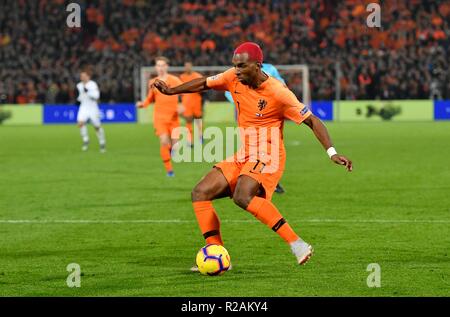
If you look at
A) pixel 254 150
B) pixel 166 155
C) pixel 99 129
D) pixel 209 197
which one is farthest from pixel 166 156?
pixel 209 197

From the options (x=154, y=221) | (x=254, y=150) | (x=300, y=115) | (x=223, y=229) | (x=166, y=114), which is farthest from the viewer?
(x=166, y=114)

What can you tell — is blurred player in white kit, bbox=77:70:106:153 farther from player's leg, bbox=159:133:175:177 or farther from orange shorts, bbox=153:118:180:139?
player's leg, bbox=159:133:175:177

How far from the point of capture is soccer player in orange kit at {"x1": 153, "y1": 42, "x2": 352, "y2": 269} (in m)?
9.23

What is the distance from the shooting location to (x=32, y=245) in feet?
36.4

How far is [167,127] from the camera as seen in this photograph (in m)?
21.4

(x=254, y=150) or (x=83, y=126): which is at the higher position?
(x=254, y=150)

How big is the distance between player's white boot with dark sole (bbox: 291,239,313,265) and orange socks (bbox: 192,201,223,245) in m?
0.82

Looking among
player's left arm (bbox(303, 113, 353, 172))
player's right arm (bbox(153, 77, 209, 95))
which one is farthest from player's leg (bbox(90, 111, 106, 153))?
player's left arm (bbox(303, 113, 353, 172))

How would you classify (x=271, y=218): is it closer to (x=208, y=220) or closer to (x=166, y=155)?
(x=208, y=220)

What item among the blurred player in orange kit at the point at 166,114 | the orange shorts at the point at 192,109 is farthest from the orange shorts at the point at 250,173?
the orange shorts at the point at 192,109

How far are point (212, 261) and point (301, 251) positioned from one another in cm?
79

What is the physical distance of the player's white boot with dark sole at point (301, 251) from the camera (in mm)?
8938

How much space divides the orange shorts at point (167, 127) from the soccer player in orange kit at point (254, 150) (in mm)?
11441

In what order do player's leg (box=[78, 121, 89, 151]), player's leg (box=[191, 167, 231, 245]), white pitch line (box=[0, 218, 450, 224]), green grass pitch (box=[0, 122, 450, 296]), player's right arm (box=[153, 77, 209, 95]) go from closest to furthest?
green grass pitch (box=[0, 122, 450, 296]) → player's leg (box=[191, 167, 231, 245]) → player's right arm (box=[153, 77, 209, 95]) → white pitch line (box=[0, 218, 450, 224]) → player's leg (box=[78, 121, 89, 151])
